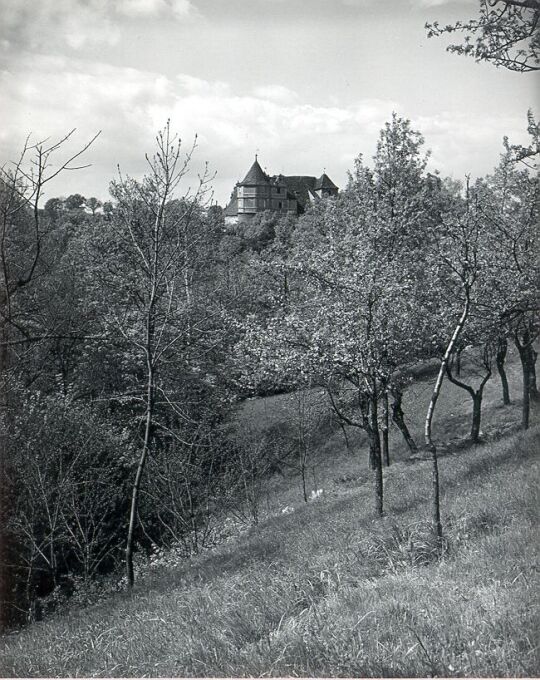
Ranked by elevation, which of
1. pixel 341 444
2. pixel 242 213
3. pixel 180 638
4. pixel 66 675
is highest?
pixel 242 213

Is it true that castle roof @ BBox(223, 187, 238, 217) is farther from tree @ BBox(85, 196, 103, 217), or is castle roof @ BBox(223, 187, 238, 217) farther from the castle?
tree @ BBox(85, 196, 103, 217)

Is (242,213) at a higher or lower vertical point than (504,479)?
higher

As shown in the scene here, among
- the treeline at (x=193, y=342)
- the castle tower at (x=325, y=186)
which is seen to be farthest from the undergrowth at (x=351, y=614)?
the castle tower at (x=325, y=186)

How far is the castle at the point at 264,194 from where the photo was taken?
3396 inches

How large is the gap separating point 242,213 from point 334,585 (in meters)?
83.6

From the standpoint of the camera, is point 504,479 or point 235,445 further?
point 235,445

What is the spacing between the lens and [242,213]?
286 ft

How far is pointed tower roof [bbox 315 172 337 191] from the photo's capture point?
8869cm

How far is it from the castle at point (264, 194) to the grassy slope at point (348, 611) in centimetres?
7817

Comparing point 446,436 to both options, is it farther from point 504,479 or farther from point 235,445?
point 504,479

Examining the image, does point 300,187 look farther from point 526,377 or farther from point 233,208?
point 526,377

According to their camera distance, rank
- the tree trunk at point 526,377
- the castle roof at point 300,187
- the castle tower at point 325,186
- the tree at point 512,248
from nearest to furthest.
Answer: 1. the tree at point 512,248
2. the tree trunk at point 526,377
3. the castle tower at point 325,186
4. the castle roof at point 300,187

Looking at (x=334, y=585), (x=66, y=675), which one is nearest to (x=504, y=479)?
(x=334, y=585)

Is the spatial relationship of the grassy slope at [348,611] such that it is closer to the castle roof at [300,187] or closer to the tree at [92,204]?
the tree at [92,204]
